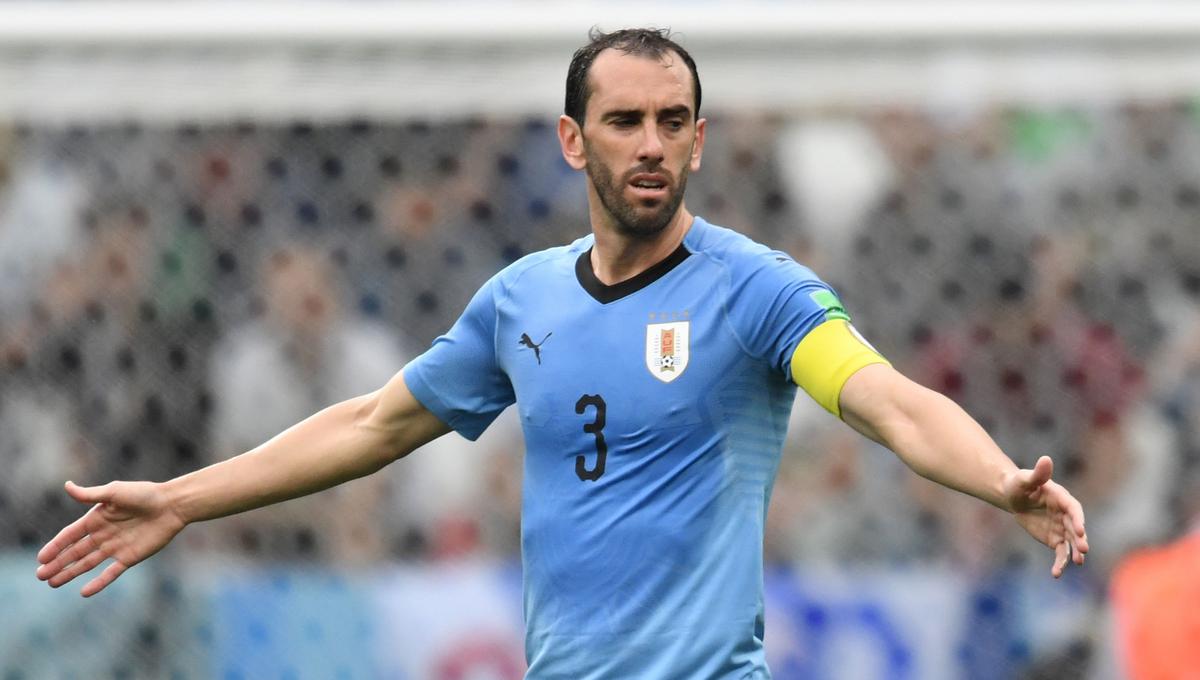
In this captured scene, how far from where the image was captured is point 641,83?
3902 mm

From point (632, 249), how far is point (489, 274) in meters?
2.19

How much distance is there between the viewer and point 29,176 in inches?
243

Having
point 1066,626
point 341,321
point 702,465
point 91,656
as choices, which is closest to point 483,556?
point 341,321

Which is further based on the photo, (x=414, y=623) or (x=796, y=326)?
(x=414, y=623)

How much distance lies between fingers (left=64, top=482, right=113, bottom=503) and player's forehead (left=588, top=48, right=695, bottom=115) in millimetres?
1420

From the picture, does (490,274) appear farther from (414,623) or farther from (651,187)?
(651,187)

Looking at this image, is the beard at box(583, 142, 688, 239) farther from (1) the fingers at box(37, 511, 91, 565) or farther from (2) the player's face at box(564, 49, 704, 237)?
(1) the fingers at box(37, 511, 91, 565)

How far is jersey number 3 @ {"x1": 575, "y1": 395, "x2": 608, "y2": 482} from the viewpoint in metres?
3.84

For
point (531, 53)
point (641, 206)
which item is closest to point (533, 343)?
point (641, 206)

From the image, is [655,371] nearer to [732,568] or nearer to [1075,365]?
[732,568]

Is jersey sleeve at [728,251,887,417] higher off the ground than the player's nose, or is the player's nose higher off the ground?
the player's nose

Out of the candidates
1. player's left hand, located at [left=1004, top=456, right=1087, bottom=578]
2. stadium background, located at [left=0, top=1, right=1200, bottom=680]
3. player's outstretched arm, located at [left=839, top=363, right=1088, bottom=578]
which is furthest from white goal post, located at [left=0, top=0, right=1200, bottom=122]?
player's left hand, located at [left=1004, top=456, right=1087, bottom=578]

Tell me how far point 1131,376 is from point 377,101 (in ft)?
8.95

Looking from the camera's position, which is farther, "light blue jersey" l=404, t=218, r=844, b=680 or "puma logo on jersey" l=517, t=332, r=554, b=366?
"puma logo on jersey" l=517, t=332, r=554, b=366
